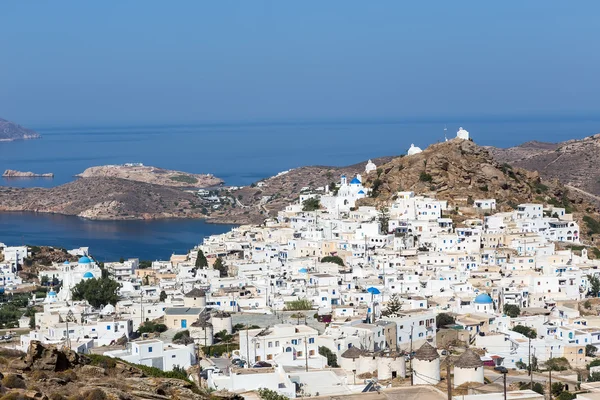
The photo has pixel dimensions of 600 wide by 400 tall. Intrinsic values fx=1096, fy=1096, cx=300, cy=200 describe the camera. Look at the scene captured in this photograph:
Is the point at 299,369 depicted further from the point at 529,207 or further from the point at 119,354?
the point at 529,207

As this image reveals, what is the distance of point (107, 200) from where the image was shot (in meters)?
90.1

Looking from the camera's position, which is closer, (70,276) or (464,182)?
(70,276)

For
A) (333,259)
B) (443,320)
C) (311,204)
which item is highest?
(311,204)

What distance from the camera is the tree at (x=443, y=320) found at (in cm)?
2764

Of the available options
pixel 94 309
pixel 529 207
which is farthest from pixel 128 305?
pixel 529 207

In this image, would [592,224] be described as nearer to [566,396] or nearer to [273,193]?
[566,396]

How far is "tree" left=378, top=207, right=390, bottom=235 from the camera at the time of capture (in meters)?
41.2

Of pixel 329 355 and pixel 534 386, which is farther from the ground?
pixel 329 355

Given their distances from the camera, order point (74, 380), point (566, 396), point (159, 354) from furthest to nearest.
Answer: point (159, 354) → point (566, 396) → point (74, 380)

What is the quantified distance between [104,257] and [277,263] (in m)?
21.2

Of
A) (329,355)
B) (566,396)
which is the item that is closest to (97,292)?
(329,355)

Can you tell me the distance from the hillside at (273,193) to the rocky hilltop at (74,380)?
204ft

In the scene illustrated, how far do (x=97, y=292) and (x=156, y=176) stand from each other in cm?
8524

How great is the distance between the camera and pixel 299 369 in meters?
21.1
